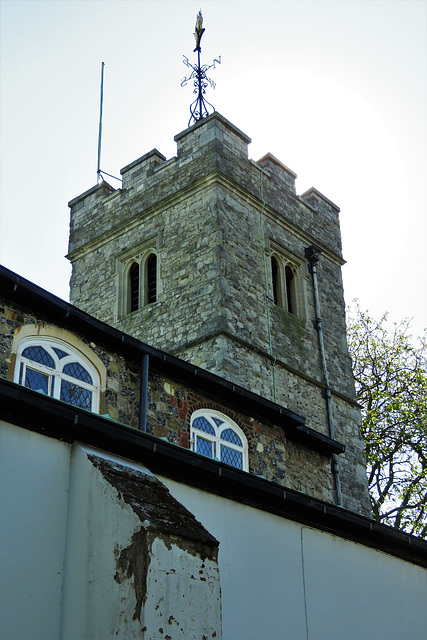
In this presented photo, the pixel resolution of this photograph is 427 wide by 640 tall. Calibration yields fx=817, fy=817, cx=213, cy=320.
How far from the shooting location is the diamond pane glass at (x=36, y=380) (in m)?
11.2

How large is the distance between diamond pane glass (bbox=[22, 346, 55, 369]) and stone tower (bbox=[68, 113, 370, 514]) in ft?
19.7

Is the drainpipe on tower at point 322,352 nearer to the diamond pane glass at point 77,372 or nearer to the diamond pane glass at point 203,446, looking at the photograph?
the diamond pane glass at point 203,446

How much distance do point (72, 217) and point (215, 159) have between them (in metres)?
5.42

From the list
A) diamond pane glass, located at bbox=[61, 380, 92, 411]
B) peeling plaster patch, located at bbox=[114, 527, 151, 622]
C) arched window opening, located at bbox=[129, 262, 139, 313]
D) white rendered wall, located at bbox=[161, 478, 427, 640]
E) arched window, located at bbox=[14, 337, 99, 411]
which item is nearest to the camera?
peeling plaster patch, located at bbox=[114, 527, 151, 622]

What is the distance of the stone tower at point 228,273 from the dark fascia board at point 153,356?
232cm

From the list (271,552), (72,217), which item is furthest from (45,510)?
(72,217)

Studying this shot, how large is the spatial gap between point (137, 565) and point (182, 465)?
2201 mm

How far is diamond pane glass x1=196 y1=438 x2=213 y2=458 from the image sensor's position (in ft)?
44.3

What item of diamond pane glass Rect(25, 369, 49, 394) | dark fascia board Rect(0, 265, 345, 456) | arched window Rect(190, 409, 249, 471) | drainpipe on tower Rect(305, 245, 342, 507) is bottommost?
diamond pane glass Rect(25, 369, 49, 394)

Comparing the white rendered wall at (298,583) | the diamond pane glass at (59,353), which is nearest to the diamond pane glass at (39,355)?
the diamond pane glass at (59,353)

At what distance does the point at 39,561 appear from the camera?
732 centimetres

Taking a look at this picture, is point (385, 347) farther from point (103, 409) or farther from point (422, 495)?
point (103, 409)

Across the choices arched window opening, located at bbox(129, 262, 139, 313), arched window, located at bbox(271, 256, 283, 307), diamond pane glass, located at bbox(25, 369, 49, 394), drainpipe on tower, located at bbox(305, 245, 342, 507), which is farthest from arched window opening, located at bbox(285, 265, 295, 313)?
diamond pane glass, located at bbox(25, 369, 49, 394)

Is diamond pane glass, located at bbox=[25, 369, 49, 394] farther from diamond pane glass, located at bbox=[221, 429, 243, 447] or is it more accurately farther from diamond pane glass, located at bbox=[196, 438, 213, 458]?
diamond pane glass, located at bbox=[221, 429, 243, 447]
